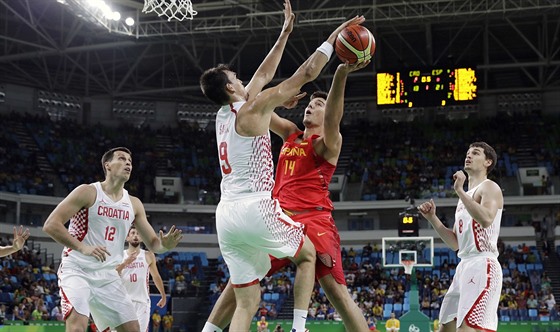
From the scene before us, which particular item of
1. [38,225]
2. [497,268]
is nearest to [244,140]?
[497,268]

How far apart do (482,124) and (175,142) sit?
1612 centimetres

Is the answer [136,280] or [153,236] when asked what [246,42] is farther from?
[153,236]

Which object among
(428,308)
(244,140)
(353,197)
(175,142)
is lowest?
(428,308)

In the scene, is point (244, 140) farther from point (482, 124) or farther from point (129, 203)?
point (482, 124)

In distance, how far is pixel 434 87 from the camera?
27266mm

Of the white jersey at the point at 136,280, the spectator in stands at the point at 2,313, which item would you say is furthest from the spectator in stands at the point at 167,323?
the white jersey at the point at 136,280

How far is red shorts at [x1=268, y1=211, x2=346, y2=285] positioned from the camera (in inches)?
285

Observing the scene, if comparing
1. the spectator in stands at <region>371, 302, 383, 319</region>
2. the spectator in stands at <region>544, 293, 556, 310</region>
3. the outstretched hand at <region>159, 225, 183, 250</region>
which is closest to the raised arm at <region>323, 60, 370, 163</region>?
the outstretched hand at <region>159, 225, 183, 250</region>

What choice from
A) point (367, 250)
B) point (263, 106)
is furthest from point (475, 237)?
point (367, 250)

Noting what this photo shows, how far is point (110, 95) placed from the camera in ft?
131

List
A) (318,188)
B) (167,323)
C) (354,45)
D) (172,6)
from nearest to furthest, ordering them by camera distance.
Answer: (354,45)
(318,188)
(172,6)
(167,323)

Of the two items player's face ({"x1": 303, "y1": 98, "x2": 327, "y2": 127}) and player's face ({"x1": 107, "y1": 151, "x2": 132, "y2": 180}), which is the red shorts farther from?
player's face ({"x1": 107, "y1": 151, "x2": 132, "y2": 180})

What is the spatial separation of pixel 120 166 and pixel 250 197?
2560mm

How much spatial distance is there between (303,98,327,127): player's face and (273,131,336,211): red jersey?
0.52ft
